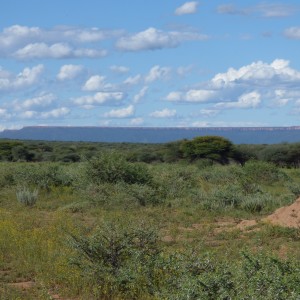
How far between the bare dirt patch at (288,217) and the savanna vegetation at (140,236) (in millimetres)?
334

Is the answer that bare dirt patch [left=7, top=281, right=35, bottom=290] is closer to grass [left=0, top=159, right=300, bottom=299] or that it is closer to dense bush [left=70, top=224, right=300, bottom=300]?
grass [left=0, top=159, right=300, bottom=299]

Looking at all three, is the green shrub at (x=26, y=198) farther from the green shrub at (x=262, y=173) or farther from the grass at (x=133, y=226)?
the green shrub at (x=262, y=173)

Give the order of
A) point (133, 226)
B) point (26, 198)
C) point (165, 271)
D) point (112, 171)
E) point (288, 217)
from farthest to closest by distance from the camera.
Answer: point (112, 171) < point (26, 198) < point (288, 217) < point (133, 226) < point (165, 271)

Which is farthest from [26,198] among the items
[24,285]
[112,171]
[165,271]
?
[165,271]

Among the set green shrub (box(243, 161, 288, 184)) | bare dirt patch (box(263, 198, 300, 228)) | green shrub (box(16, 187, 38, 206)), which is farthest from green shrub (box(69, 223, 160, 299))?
green shrub (box(243, 161, 288, 184))

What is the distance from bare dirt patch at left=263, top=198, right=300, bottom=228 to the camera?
1361cm

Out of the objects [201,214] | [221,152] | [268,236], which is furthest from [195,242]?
[221,152]

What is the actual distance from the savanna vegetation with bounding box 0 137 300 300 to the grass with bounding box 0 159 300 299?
2 cm

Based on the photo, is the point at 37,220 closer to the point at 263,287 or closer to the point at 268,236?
the point at 268,236

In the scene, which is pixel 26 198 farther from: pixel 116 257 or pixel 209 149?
pixel 209 149

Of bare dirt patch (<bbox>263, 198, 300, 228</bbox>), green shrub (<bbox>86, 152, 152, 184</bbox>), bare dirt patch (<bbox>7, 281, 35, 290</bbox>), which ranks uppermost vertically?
green shrub (<bbox>86, 152, 152, 184</bbox>)

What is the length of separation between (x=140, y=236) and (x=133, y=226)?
1.36ft

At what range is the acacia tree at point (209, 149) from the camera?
147ft

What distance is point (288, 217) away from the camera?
14000 mm
